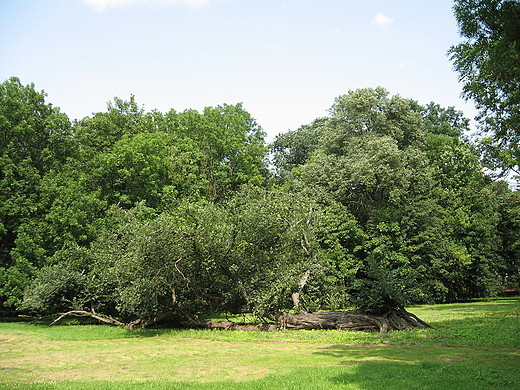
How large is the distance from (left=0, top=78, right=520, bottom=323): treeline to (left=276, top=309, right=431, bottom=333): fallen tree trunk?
422 mm

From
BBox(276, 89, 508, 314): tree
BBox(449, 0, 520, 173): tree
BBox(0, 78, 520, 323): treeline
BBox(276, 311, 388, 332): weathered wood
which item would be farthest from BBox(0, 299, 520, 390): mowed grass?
BBox(276, 89, 508, 314): tree

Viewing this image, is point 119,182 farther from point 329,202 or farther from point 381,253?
point 381,253

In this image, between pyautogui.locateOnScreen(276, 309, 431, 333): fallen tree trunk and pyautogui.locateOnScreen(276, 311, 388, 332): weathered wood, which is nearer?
pyautogui.locateOnScreen(276, 309, 431, 333): fallen tree trunk

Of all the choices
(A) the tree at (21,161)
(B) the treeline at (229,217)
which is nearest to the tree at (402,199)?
(B) the treeline at (229,217)

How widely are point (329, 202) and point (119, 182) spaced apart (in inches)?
566

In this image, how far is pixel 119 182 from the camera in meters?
27.0

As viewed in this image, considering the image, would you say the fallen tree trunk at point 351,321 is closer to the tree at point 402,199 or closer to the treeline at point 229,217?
the treeline at point 229,217

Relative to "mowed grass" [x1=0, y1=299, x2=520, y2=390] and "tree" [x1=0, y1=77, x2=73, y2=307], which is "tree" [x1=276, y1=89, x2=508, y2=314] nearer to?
"mowed grass" [x1=0, y1=299, x2=520, y2=390]

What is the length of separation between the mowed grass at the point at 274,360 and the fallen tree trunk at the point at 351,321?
712 mm

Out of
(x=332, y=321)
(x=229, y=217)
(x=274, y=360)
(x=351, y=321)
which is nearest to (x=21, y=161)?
(x=229, y=217)

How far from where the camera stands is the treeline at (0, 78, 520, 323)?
693 inches

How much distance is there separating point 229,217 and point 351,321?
21.5 feet

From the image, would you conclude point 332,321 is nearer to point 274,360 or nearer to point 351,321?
point 351,321

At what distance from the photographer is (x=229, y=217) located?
1814 centimetres
